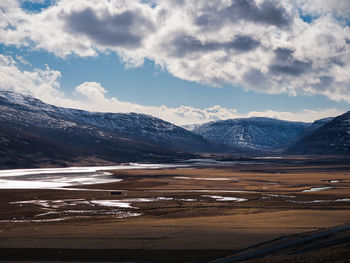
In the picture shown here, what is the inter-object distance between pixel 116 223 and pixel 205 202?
29.2 m

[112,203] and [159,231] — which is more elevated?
[159,231]

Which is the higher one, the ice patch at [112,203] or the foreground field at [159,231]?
the foreground field at [159,231]

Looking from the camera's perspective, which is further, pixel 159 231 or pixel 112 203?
pixel 112 203

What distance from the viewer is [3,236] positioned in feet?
130

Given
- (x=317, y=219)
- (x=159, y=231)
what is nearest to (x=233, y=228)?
(x=159, y=231)

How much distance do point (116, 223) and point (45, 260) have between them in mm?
15898

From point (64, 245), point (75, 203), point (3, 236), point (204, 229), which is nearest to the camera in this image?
point (64, 245)

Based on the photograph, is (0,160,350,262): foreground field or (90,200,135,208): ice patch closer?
(0,160,350,262): foreground field

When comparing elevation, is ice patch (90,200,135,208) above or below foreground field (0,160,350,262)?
below

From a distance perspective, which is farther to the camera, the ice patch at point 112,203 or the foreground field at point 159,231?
the ice patch at point 112,203

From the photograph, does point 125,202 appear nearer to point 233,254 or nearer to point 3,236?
point 3,236

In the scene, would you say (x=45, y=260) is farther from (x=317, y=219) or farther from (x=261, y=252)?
(x=317, y=219)

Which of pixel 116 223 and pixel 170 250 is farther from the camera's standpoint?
pixel 116 223

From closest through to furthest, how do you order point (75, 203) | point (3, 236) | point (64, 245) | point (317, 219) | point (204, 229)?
point (64, 245), point (3, 236), point (204, 229), point (317, 219), point (75, 203)
